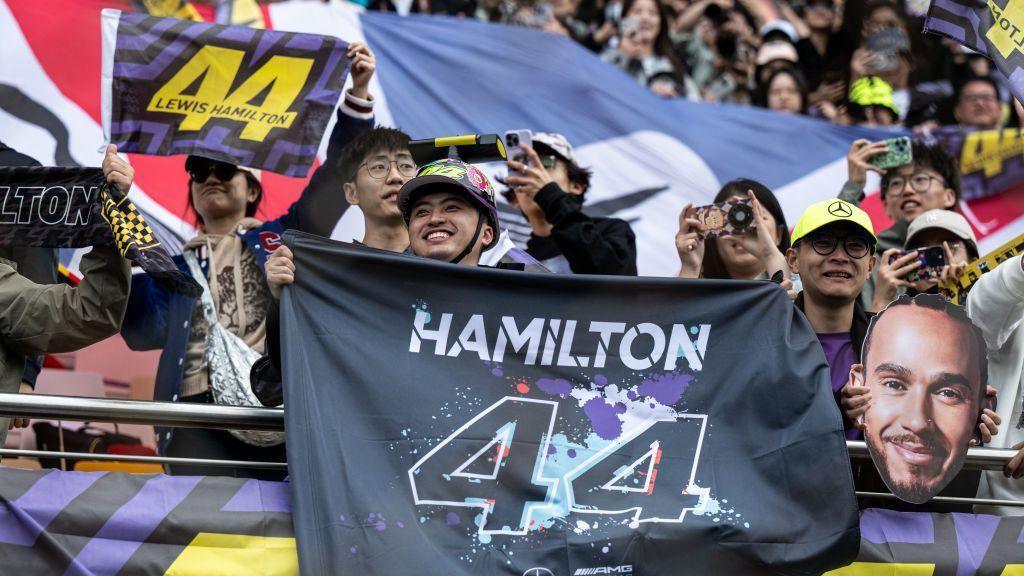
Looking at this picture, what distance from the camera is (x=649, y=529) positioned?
13.8 feet

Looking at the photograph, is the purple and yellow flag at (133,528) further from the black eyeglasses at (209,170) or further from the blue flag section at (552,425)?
the black eyeglasses at (209,170)

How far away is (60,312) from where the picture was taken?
4.49 meters

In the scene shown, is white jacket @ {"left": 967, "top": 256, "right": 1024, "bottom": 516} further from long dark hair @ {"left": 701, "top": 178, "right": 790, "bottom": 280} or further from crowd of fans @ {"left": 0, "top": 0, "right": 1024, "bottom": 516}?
long dark hair @ {"left": 701, "top": 178, "right": 790, "bottom": 280}

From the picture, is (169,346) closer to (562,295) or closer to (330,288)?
(330,288)

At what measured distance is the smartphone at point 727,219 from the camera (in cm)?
545

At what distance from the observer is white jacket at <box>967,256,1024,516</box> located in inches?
187

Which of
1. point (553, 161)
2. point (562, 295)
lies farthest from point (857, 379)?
point (553, 161)

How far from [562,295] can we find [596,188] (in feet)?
12.8

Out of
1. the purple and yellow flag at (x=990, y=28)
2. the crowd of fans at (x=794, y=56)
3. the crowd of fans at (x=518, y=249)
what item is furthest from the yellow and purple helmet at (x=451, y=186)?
the crowd of fans at (x=794, y=56)

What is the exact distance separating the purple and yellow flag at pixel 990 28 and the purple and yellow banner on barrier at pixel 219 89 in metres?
2.51

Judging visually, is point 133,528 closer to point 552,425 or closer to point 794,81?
point 552,425

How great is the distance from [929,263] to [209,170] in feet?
9.80

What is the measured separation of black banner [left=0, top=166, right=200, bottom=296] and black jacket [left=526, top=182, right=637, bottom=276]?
164 cm

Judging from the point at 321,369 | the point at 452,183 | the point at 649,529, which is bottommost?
the point at 649,529
